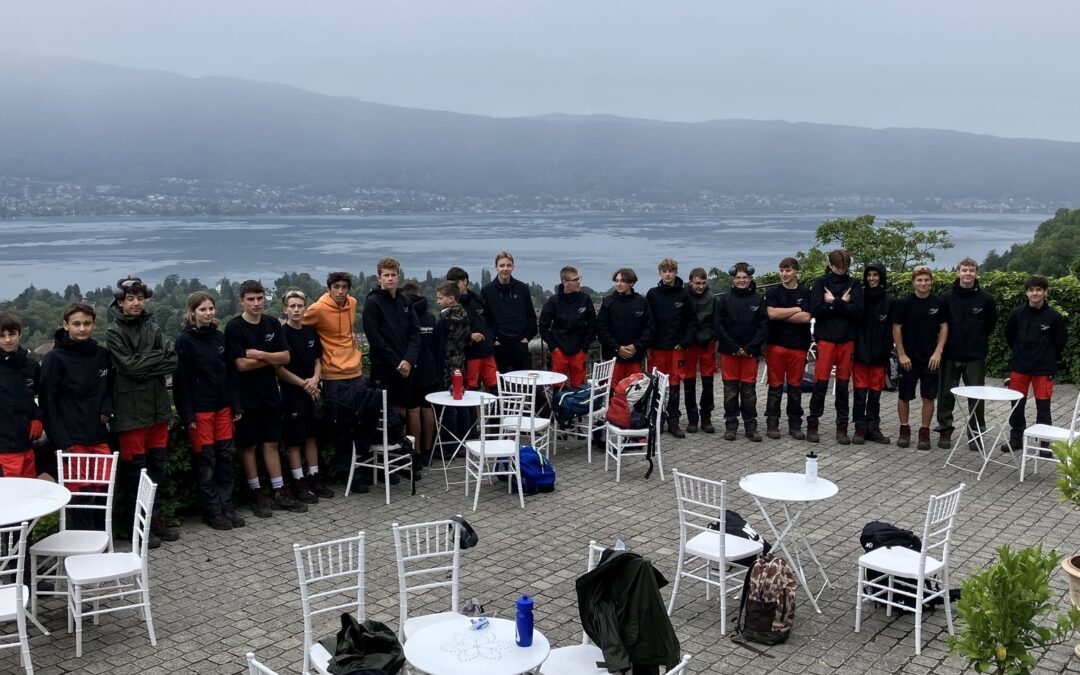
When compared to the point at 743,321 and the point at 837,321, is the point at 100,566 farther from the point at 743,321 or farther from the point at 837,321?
the point at 837,321

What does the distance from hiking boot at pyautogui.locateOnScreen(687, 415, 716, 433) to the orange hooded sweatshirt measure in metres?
4.67

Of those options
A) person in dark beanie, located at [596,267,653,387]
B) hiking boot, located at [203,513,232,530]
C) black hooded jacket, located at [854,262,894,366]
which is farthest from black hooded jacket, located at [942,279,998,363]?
hiking boot, located at [203,513,232,530]

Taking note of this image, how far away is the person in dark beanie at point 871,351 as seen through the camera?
431 inches

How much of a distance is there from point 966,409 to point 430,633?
8086mm

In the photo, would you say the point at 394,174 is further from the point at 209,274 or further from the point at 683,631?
the point at 683,631

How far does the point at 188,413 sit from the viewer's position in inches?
316

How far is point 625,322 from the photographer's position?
11.3 metres

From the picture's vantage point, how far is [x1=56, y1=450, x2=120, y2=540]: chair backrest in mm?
6602

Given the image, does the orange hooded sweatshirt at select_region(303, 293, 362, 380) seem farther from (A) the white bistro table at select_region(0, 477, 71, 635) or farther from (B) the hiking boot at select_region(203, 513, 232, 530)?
(A) the white bistro table at select_region(0, 477, 71, 635)

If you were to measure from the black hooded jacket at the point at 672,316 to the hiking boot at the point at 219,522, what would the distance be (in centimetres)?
528

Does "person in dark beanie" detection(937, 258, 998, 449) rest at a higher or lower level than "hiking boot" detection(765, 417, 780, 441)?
higher

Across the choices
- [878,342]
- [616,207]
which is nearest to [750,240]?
[616,207]

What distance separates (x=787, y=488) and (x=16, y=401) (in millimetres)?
5573

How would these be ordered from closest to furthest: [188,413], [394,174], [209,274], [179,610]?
[179,610] → [188,413] → [209,274] → [394,174]
